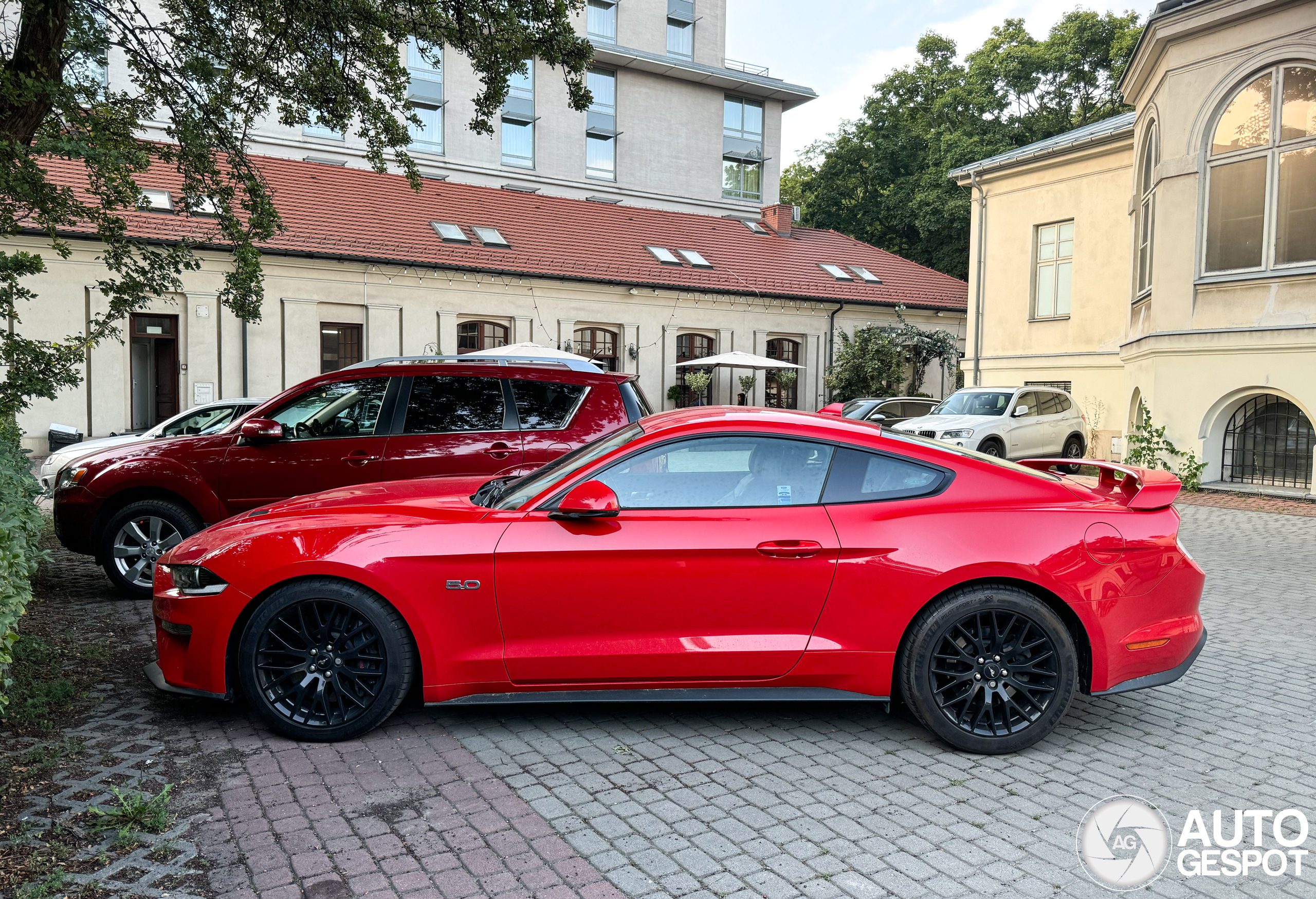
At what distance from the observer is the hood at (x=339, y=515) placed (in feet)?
13.8

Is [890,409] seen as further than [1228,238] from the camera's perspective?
Yes

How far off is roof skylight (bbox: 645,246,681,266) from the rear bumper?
26786mm

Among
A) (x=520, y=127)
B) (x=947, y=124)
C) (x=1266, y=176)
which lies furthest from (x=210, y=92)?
(x=947, y=124)

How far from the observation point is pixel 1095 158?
2242cm

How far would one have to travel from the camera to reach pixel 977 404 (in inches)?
782

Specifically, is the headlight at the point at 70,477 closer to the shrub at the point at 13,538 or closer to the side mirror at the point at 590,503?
the shrub at the point at 13,538

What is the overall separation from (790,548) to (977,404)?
1715 centimetres

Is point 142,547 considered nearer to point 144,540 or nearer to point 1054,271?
point 144,540

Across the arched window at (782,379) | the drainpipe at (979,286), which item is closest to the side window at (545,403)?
the drainpipe at (979,286)

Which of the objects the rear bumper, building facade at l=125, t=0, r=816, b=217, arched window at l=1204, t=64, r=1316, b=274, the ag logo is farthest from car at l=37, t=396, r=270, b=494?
building facade at l=125, t=0, r=816, b=217

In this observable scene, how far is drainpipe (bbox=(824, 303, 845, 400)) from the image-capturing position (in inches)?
1255

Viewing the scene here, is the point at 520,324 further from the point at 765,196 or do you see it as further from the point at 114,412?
the point at 765,196

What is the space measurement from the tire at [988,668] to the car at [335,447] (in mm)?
3957

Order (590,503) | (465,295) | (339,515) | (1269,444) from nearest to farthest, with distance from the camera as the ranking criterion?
1. (590,503)
2. (339,515)
3. (1269,444)
4. (465,295)
